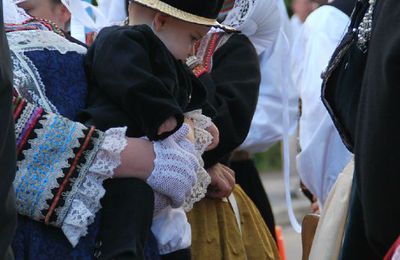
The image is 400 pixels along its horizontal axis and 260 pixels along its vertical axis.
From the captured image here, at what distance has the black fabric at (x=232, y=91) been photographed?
3.23 meters

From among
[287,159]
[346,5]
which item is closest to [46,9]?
[287,159]

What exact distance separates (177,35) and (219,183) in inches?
24.6

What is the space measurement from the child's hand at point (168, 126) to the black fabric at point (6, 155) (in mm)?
711

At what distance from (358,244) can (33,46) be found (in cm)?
100

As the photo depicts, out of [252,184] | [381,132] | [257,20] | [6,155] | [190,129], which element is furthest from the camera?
[252,184]

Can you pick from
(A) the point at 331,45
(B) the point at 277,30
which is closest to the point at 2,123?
(B) the point at 277,30

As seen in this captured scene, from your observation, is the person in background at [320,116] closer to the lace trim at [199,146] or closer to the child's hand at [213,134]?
the child's hand at [213,134]

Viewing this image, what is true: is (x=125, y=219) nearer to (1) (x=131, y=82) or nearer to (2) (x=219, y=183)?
(1) (x=131, y=82)

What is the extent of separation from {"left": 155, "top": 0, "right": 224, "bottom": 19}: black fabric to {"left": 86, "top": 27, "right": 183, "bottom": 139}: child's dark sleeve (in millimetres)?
199

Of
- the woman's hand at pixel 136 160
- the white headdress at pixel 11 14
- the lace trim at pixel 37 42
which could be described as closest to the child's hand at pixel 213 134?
the woman's hand at pixel 136 160

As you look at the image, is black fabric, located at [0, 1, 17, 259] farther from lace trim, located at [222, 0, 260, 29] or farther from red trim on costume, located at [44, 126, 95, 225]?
lace trim, located at [222, 0, 260, 29]

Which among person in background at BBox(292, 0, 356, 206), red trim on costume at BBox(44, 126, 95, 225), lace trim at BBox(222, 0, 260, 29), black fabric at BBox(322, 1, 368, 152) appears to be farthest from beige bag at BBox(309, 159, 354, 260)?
person in background at BBox(292, 0, 356, 206)

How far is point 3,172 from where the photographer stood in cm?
179

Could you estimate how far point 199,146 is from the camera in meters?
2.77
